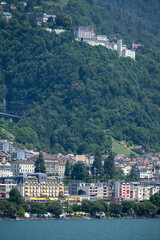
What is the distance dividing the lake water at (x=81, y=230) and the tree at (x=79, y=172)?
32626 millimetres

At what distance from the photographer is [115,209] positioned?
6663 inches

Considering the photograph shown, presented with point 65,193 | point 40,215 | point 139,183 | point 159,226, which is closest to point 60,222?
point 40,215

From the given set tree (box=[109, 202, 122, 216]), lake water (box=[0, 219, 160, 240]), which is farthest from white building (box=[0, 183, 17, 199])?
tree (box=[109, 202, 122, 216])

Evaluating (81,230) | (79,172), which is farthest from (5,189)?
(81,230)

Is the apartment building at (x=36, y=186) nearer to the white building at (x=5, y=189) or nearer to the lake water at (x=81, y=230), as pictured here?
the white building at (x=5, y=189)

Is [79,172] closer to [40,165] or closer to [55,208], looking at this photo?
[40,165]

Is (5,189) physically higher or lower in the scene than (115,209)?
higher

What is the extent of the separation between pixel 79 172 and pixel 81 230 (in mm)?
50215

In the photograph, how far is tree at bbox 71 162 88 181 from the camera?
19650cm

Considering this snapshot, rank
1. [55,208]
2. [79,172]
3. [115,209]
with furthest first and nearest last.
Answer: [79,172] → [115,209] → [55,208]

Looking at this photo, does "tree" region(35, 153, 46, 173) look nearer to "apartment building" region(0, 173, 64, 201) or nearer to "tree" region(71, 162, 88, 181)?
"tree" region(71, 162, 88, 181)

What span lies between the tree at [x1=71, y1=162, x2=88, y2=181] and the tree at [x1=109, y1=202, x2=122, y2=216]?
2592 centimetres

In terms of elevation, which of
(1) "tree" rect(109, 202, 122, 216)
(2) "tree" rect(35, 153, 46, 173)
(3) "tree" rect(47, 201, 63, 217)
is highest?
(2) "tree" rect(35, 153, 46, 173)

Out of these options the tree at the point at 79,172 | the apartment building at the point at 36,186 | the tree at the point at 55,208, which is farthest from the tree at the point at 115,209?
the tree at the point at 79,172
